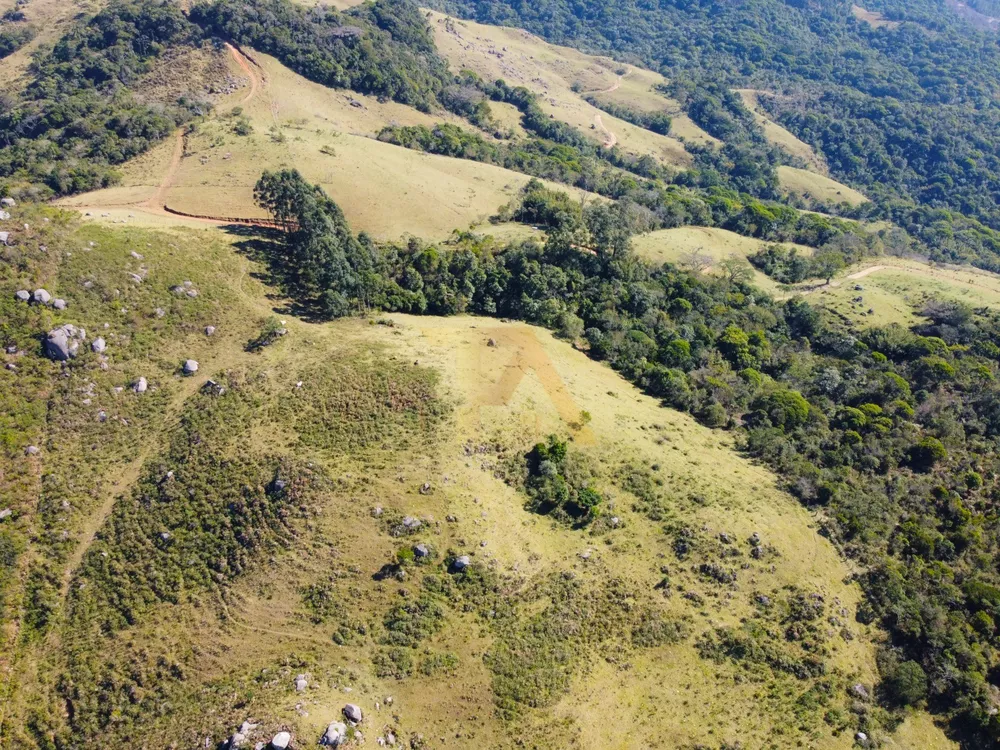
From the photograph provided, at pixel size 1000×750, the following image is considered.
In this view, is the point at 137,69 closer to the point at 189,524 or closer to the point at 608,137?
the point at 189,524

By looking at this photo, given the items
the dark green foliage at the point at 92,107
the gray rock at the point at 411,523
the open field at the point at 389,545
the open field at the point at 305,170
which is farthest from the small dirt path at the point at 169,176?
the gray rock at the point at 411,523

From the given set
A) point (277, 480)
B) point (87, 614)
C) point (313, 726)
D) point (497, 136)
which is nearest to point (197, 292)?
point (277, 480)

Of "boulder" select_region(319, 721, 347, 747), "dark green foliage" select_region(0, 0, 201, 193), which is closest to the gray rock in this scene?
"boulder" select_region(319, 721, 347, 747)

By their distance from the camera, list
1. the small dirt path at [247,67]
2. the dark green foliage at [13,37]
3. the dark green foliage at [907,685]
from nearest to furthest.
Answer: the dark green foliage at [907,685], the small dirt path at [247,67], the dark green foliage at [13,37]

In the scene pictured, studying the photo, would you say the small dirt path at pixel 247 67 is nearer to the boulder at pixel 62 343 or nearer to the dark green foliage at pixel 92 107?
the dark green foliage at pixel 92 107

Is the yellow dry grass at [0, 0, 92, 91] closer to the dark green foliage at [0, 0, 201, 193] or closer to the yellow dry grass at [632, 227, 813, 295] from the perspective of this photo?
the dark green foliage at [0, 0, 201, 193]
